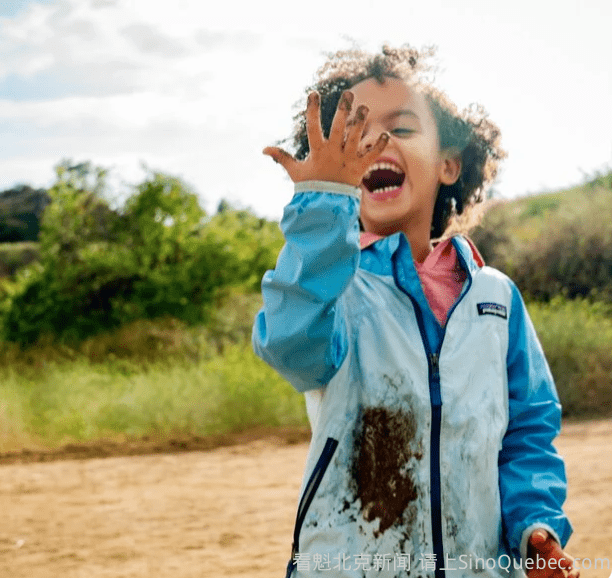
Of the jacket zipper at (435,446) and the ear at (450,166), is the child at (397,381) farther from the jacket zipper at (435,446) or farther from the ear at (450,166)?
the ear at (450,166)

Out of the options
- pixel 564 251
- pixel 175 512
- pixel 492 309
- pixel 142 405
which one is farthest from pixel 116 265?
pixel 492 309

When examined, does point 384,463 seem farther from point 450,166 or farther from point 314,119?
point 450,166

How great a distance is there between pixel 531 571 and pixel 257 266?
8984 mm

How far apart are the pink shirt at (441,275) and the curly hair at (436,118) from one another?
0.24 meters

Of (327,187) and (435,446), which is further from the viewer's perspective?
(435,446)

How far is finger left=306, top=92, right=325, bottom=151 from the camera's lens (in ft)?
4.61

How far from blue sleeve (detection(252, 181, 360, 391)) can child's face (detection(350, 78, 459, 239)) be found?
14.0 inches

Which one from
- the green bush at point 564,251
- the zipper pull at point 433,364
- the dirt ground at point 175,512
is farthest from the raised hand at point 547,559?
the green bush at point 564,251

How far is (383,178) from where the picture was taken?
186 cm

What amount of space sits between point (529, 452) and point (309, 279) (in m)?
0.65

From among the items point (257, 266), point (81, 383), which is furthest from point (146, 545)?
point (257, 266)

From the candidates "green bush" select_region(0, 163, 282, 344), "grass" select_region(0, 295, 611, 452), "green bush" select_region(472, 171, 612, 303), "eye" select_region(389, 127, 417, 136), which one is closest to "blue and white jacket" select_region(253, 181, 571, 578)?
"eye" select_region(389, 127, 417, 136)

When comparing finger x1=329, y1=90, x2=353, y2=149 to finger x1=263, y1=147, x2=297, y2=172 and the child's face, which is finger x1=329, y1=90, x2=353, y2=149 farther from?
the child's face

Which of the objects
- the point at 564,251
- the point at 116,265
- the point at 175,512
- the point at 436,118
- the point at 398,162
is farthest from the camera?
the point at 564,251
